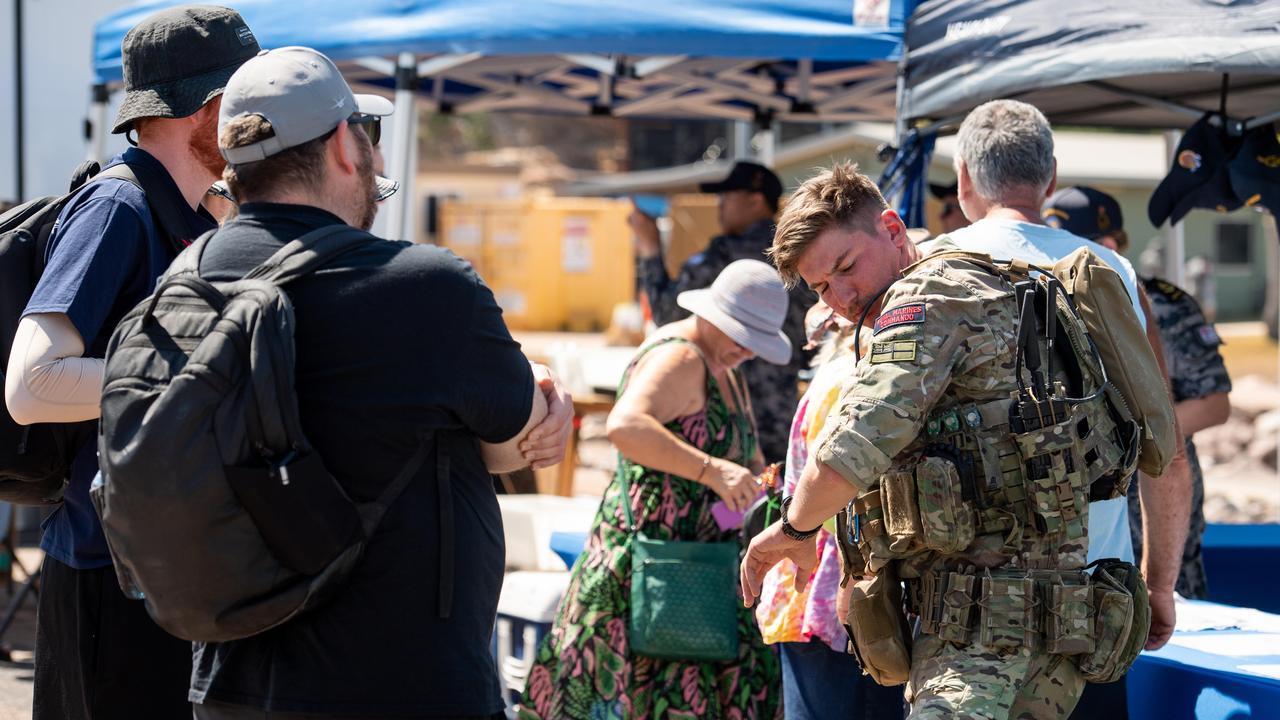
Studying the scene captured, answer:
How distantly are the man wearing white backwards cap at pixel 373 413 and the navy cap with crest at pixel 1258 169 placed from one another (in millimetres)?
3341

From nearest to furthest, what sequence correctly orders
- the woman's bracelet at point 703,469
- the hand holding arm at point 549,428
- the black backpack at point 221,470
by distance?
1. the black backpack at point 221,470
2. the hand holding arm at point 549,428
3. the woman's bracelet at point 703,469

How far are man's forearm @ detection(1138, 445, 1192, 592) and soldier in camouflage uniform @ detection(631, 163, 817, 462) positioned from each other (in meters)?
2.12

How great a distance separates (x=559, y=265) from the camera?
28266 mm

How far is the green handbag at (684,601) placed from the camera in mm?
3744

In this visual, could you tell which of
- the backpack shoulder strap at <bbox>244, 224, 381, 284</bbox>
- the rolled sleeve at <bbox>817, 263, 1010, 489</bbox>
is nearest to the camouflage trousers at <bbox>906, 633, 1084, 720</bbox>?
the rolled sleeve at <bbox>817, 263, 1010, 489</bbox>

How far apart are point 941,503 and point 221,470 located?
1284 millimetres

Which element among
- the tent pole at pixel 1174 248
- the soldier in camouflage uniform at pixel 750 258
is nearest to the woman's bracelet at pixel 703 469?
the soldier in camouflage uniform at pixel 750 258

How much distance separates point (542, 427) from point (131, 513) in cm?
60

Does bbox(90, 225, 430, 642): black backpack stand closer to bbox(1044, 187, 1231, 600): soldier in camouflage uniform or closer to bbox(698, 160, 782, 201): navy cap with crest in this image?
bbox(1044, 187, 1231, 600): soldier in camouflage uniform

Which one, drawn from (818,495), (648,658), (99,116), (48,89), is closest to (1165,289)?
(648,658)

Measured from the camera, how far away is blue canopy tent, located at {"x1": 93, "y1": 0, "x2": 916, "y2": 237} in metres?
5.06

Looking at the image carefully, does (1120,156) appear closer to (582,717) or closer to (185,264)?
(582,717)

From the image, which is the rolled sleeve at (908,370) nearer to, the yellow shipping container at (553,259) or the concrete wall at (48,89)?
the concrete wall at (48,89)

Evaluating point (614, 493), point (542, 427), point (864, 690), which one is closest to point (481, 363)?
point (542, 427)
